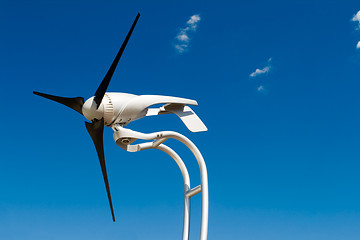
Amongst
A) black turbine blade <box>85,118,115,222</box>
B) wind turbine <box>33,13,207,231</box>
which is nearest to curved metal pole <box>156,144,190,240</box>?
wind turbine <box>33,13,207,231</box>

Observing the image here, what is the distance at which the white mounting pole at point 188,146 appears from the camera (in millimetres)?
15602

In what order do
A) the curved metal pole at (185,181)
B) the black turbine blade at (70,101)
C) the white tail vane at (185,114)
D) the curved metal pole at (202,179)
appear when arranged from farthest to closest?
the white tail vane at (185,114), the curved metal pole at (185,181), the black turbine blade at (70,101), the curved metal pole at (202,179)

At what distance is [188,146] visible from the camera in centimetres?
1673

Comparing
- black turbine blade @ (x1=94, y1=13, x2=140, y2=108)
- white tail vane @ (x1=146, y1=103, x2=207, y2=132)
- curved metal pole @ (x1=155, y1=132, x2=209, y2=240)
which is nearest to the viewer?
black turbine blade @ (x1=94, y1=13, x2=140, y2=108)

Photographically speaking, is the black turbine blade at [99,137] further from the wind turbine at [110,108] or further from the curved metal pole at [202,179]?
the curved metal pole at [202,179]

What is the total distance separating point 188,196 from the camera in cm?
1730

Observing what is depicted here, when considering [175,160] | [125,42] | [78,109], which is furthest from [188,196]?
[125,42]

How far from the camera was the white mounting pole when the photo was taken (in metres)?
15.6

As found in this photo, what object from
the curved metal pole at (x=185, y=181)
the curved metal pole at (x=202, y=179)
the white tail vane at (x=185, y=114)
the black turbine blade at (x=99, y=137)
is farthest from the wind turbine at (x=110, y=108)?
the curved metal pole at (x=185, y=181)

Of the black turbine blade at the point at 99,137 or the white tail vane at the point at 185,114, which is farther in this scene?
the white tail vane at the point at 185,114

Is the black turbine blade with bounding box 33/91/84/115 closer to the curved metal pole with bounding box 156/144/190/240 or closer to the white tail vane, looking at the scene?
the white tail vane

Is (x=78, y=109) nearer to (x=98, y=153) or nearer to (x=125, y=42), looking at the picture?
(x=98, y=153)

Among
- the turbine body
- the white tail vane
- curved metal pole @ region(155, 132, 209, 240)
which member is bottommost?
curved metal pole @ region(155, 132, 209, 240)

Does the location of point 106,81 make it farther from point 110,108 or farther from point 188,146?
point 188,146
